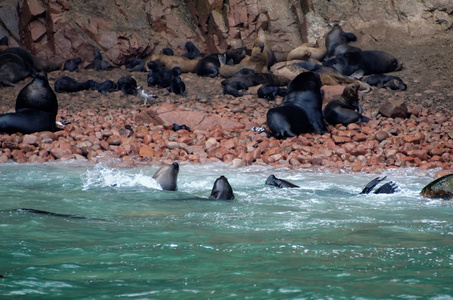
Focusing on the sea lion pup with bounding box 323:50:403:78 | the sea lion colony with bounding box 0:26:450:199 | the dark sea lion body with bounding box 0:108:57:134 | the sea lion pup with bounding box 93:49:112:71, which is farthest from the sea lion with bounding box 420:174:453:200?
the sea lion pup with bounding box 93:49:112:71

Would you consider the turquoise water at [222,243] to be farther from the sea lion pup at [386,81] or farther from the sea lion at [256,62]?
the sea lion at [256,62]

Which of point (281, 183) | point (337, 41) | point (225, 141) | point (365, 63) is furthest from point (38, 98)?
point (337, 41)

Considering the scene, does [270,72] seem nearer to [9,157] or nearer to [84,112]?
[84,112]

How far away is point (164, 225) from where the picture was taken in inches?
197

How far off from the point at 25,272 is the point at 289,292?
1.50 meters

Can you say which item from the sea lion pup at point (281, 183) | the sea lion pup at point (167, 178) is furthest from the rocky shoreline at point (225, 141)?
the sea lion pup at point (167, 178)

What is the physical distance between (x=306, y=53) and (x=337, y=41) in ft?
3.34

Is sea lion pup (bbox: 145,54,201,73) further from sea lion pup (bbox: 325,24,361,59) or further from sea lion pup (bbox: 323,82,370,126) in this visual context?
sea lion pup (bbox: 323,82,370,126)

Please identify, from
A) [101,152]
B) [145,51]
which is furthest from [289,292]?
[145,51]

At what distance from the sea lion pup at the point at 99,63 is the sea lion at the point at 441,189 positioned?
11.6 metres

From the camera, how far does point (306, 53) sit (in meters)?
16.9

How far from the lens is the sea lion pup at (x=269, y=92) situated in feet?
44.1

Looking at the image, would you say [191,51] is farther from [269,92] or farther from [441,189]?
[441,189]

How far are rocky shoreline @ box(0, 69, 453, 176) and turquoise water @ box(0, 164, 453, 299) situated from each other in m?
1.71
